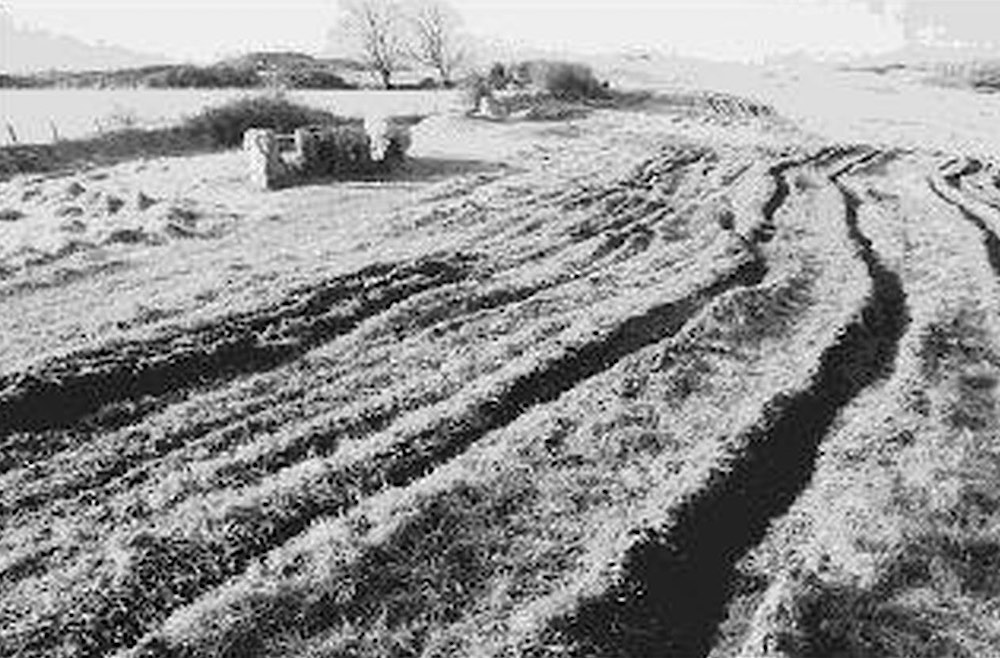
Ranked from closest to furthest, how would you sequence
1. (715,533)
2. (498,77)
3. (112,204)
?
(715,533)
(112,204)
(498,77)

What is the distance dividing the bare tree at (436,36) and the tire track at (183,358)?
4830 cm

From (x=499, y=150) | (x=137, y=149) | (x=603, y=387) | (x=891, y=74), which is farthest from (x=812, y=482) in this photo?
(x=891, y=74)

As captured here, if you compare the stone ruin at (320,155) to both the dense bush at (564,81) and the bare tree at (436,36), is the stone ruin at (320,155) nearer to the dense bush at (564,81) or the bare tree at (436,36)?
the dense bush at (564,81)

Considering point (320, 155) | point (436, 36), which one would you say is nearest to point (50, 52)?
point (436, 36)

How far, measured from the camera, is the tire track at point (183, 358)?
48.8ft

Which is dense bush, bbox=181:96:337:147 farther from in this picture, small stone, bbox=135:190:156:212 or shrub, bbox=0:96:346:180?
small stone, bbox=135:190:156:212

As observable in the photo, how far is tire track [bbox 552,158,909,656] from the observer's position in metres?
10.7

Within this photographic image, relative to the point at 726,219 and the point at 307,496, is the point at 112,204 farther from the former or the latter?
the point at 307,496

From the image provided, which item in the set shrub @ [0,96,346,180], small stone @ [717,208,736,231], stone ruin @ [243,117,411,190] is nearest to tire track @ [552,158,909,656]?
small stone @ [717,208,736,231]

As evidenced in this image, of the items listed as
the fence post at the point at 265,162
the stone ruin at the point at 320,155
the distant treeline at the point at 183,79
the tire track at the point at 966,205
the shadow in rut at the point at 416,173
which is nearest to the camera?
the tire track at the point at 966,205

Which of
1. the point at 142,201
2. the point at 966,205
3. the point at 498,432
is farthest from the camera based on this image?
the point at 966,205

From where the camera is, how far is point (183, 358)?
16.3m

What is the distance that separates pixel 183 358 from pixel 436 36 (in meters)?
53.7

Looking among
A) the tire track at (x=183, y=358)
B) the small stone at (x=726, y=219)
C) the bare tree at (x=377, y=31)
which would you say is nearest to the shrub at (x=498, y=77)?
the bare tree at (x=377, y=31)
